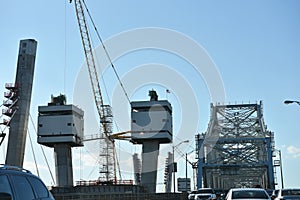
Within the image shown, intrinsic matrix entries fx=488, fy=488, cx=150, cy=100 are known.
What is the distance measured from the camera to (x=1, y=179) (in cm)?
839

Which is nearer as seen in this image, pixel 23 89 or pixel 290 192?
pixel 290 192

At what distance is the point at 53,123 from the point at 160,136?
2601 cm

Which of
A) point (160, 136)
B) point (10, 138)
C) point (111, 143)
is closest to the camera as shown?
point (10, 138)

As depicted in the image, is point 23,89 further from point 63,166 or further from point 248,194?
point 248,194

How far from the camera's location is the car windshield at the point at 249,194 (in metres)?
19.6

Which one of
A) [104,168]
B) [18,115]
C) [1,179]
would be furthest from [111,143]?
[1,179]

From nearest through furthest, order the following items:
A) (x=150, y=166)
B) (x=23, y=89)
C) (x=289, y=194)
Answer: (x=289, y=194) < (x=23, y=89) < (x=150, y=166)

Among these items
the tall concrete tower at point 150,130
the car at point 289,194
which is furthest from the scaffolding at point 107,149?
the car at point 289,194

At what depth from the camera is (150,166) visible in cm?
10831

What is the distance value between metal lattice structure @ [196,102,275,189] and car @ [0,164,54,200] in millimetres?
95658

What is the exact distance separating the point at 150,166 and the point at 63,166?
793 inches

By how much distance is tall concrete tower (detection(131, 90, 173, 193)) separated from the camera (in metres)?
109

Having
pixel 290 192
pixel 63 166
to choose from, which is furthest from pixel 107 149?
pixel 290 192

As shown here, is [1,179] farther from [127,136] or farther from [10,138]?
[127,136]
